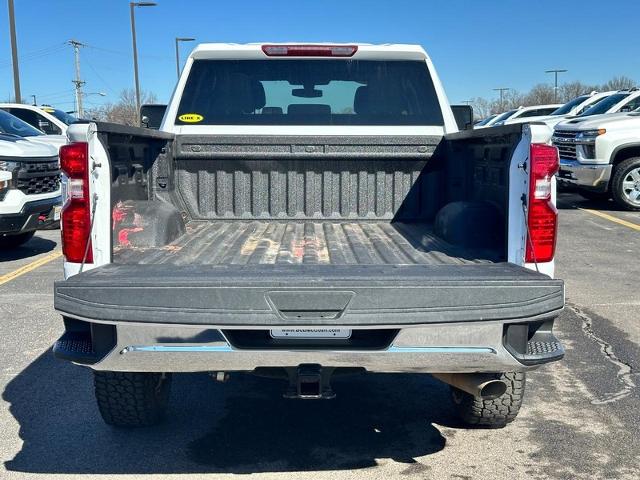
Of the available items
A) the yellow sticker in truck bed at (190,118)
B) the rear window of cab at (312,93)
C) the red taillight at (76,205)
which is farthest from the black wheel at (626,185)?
the red taillight at (76,205)

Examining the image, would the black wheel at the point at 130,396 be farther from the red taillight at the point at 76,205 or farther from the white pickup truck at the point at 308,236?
the red taillight at the point at 76,205

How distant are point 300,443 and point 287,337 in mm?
1118

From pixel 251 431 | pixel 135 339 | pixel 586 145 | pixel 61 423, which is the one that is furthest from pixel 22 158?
pixel 586 145

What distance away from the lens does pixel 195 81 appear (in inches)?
206

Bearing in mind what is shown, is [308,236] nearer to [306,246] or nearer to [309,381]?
[306,246]

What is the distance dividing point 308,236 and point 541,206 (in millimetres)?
1663

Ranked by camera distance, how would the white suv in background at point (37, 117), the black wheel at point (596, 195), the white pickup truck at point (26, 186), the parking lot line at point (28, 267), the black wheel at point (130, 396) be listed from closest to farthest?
1. the black wheel at point (130, 396)
2. the parking lot line at point (28, 267)
3. the white pickup truck at point (26, 186)
4. the black wheel at point (596, 195)
5. the white suv in background at point (37, 117)

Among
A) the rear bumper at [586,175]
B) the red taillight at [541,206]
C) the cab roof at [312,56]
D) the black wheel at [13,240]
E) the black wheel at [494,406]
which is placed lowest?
the black wheel at [494,406]

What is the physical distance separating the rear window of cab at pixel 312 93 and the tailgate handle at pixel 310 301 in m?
2.37

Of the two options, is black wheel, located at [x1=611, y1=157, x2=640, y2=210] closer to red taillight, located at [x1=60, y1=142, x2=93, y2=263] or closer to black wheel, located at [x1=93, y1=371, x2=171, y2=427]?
black wheel, located at [x1=93, y1=371, x2=171, y2=427]

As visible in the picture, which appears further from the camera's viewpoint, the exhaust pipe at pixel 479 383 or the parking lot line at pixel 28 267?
the parking lot line at pixel 28 267

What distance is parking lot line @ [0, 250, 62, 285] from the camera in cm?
834

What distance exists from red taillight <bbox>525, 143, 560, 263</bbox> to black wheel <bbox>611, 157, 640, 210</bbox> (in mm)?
11051

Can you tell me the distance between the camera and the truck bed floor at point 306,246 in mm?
3770
